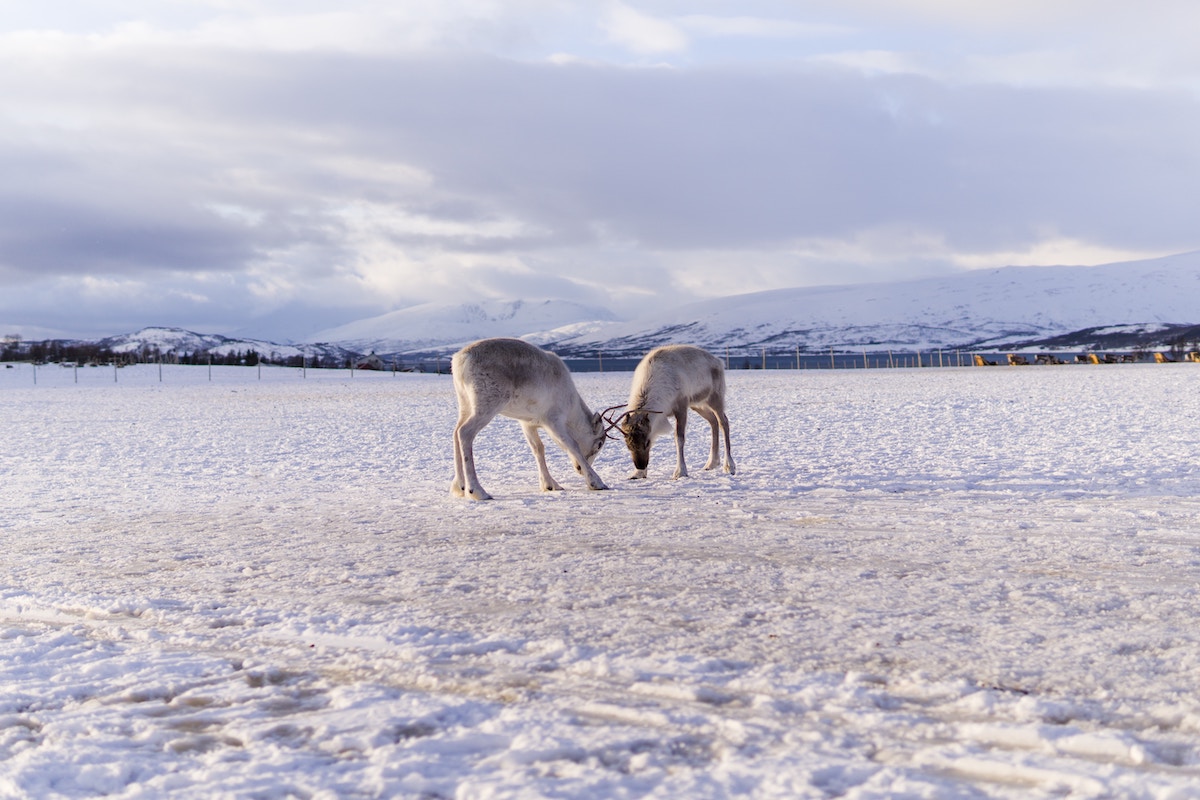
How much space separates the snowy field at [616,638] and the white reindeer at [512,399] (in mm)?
535

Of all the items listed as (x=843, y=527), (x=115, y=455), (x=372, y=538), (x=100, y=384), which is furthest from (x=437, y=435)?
(x=100, y=384)

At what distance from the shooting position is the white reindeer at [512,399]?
34.7ft

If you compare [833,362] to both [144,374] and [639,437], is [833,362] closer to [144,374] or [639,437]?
[144,374]

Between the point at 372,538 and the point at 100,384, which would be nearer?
the point at 372,538

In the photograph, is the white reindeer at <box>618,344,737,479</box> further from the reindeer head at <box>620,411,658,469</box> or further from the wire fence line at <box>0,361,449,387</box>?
the wire fence line at <box>0,361,449,387</box>

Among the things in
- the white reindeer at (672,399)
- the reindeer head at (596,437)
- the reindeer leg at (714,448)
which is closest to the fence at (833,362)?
the reindeer leg at (714,448)

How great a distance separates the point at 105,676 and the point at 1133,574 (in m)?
6.07

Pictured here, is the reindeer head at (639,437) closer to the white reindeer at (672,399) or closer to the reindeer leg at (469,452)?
the white reindeer at (672,399)

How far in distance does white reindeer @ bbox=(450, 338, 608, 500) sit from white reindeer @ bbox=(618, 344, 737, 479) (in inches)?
37.7

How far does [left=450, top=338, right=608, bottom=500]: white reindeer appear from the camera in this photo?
10.6 metres

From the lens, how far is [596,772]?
11.0 ft

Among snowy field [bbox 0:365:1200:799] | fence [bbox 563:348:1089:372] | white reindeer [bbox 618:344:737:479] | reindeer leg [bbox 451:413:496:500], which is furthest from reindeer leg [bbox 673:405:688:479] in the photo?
fence [bbox 563:348:1089:372]

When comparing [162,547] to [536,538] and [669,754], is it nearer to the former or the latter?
[536,538]

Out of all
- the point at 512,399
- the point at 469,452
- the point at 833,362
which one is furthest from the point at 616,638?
the point at 833,362
